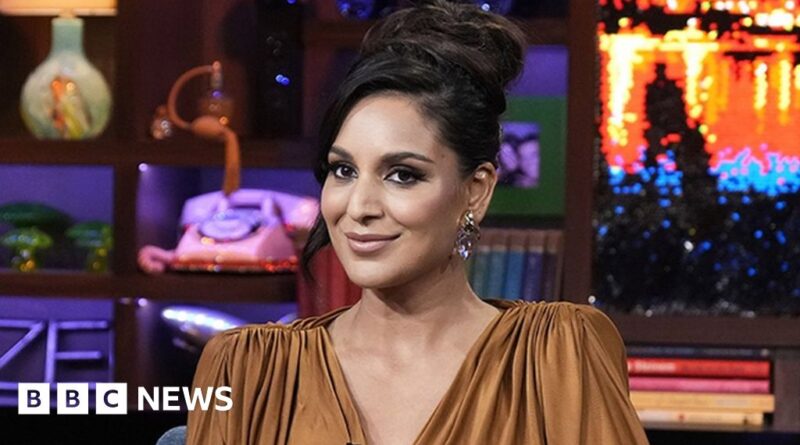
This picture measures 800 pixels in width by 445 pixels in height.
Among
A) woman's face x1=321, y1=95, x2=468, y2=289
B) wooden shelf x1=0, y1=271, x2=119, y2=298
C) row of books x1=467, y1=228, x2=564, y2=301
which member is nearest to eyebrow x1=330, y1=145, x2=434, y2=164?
woman's face x1=321, y1=95, x2=468, y2=289

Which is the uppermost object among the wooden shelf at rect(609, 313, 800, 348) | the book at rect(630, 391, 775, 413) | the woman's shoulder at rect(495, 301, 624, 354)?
the woman's shoulder at rect(495, 301, 624, 354)

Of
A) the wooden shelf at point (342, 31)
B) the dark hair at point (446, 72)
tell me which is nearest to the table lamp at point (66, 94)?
the wooden shelf at point (342, 31)

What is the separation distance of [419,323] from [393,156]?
6.4 inches

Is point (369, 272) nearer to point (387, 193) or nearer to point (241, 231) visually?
point (387, 193)

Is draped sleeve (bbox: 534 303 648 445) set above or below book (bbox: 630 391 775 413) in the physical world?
above

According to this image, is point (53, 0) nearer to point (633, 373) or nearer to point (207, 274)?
point (207, 274)

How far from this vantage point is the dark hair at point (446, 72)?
4.28 ft

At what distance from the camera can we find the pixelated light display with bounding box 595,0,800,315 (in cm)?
271

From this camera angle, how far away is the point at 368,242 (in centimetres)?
127

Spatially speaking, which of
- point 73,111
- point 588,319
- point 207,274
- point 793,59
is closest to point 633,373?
point 793,59

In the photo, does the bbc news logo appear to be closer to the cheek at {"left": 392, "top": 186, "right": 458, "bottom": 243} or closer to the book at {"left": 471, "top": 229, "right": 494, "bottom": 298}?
the book at {"left": 471, "top": 229, "right": 494, "bottom": 298}

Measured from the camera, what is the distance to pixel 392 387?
134 centimetres

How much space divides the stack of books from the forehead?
61.2 inches

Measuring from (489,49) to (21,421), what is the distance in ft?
6.56
